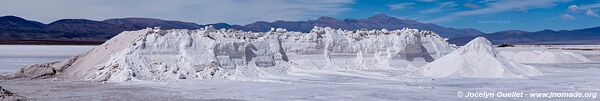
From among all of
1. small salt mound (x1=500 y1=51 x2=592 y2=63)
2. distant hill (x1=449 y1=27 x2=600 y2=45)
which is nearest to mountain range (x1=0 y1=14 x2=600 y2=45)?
distant hill (x1=449 y1=27 x2=600 y2=45)

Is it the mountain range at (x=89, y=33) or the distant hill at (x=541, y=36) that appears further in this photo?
the distant hill at (x=541, y=36)

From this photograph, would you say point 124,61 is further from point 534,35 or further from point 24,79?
point 534,35

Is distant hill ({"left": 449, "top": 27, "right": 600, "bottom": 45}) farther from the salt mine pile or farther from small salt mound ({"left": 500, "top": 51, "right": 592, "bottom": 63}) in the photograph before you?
the salt mine pile

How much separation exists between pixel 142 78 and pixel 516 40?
→ 166 m

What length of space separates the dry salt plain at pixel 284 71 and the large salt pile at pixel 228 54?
25 mm

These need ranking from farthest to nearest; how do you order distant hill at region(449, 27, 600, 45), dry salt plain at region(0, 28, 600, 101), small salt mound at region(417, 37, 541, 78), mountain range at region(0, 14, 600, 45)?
distant hill at region(449, 27, 600, 45)
mountain range at region(0, 14, 600, 45)
small salt mound at region(417, 37, 541, 78)
dry salt plain at region(0, 28, 600, 101)

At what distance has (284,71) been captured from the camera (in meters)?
15.7

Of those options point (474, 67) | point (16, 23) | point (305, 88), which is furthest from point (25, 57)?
point (16, 23)

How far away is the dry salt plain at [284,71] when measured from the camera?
10848 mm

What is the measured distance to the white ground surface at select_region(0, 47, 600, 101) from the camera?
10.3m

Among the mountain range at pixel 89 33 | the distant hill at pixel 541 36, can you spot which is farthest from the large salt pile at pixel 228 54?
the distant hill at pixel 541 36

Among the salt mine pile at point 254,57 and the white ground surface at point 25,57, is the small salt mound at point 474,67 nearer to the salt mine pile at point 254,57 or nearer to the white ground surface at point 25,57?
the salt mine pile at point 254,57

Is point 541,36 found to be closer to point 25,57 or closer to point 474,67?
point 25,57

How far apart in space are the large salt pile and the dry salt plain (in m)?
0.02
